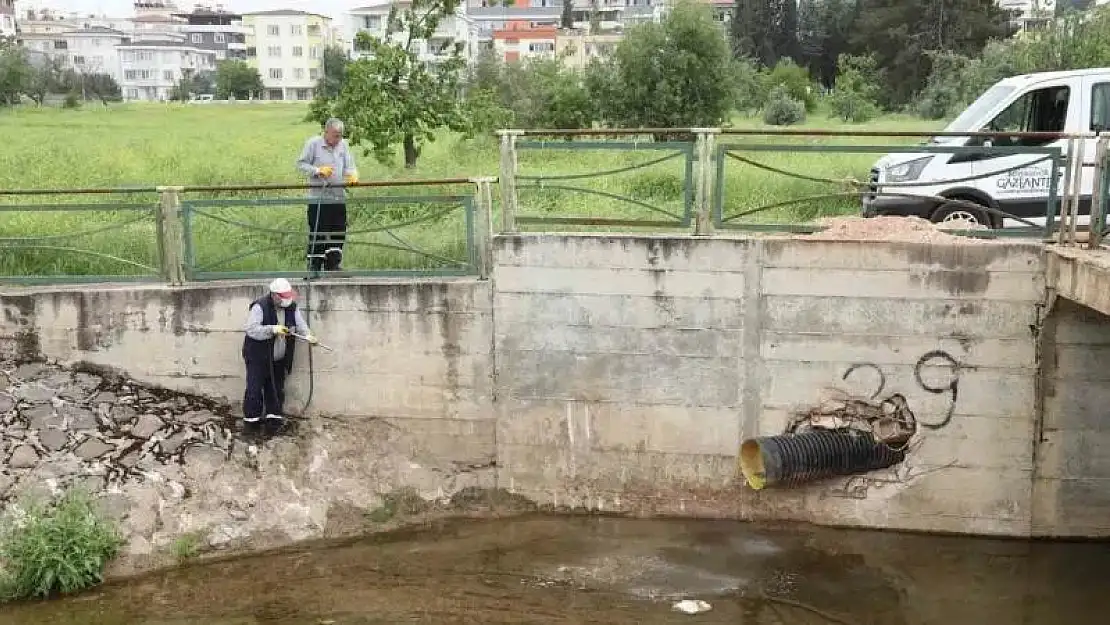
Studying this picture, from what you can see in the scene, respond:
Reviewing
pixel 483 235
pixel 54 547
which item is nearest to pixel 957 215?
pixel 483 235

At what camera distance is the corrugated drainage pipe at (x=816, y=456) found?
28.6 ft

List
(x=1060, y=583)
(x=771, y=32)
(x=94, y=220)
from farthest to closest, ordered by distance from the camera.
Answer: (x=771, y=32), (x=94, y=220), (x=1060, y=583)

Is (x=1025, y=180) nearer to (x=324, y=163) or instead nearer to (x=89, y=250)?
(x=324, y=163)

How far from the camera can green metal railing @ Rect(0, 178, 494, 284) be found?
9.46m

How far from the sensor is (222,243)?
10750 millimetres

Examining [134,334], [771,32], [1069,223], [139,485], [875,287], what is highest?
[771,32]

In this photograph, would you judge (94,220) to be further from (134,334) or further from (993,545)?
(993,545)

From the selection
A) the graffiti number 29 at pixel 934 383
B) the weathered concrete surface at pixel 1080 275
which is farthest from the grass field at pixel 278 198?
the weathered concrete surface at pixel 1080 275

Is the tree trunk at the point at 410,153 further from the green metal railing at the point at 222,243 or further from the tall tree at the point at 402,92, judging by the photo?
the green metal railing at the point at 222,243

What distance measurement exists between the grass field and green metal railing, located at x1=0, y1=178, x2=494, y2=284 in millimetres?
21

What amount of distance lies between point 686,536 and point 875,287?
2768 millimetres

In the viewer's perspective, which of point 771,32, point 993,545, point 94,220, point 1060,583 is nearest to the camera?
point 1060,583

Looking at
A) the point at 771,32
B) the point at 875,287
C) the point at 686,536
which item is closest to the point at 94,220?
the point at 686,536

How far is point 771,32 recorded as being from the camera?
56.8 metres
